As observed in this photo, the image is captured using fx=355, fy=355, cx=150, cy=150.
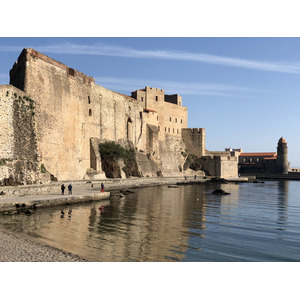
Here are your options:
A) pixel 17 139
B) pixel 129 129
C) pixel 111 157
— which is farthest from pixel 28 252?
pixel 129 129

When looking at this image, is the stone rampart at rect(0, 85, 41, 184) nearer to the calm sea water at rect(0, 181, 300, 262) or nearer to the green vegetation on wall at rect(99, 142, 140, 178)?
the calm sea water at rect(0, 181, 300, 262)

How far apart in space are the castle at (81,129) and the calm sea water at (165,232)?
→ 218 inches

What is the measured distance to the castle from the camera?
20516 mm

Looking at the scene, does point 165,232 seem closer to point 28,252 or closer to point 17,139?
point 28,252

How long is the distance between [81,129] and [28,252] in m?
25.3

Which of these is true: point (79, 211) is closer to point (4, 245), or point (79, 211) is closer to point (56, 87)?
point (4, 245)

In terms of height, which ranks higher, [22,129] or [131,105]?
[131,105]

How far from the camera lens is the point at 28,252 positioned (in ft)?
27.6

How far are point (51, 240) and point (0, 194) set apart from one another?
7.30m

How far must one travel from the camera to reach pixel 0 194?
54.7ft

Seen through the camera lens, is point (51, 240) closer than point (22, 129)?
Yes

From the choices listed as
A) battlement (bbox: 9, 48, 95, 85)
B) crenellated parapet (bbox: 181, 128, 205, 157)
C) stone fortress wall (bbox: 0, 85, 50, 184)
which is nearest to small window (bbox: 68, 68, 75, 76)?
battlement (bbox: 9, 48, 95, 85)

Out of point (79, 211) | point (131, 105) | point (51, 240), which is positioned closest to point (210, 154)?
point (131, 105)

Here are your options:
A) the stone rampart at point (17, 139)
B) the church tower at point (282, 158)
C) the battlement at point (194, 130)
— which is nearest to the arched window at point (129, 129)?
the battlement at point (194, 130)
